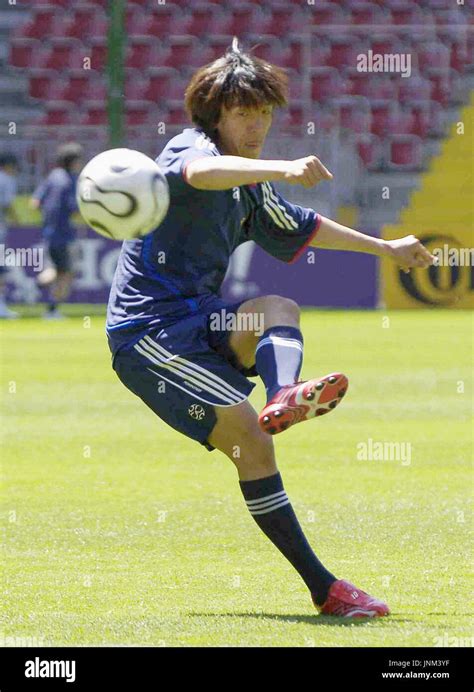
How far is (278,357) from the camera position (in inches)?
215

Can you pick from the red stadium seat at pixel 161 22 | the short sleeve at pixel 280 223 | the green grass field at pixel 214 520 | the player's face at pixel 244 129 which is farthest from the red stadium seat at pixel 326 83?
the player's face at pixel 244 129

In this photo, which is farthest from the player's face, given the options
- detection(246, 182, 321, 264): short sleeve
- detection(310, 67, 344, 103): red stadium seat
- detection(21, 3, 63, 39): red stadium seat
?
detection(21, 3, 63, 39): red stadium seat

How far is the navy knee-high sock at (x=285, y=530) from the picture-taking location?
569 cm

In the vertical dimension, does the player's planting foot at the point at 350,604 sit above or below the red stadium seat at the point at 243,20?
below

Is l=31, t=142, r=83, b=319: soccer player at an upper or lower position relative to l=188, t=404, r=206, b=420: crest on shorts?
lower

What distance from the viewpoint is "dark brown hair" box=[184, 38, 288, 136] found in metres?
5.62

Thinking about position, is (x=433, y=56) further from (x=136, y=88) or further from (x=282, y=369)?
(x=282, y=369)

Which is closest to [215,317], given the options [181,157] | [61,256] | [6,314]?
[181,157]

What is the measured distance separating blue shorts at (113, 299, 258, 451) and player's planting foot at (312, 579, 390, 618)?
74 cm

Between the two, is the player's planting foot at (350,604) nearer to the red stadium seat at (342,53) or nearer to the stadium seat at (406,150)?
the stadium seat at (406,150)

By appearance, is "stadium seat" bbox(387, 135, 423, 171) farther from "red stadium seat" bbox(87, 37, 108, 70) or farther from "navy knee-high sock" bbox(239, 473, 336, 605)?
"navy knee-high sock" bbox(239, 473, 336, 605)

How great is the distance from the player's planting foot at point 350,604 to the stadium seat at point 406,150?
2237 cm

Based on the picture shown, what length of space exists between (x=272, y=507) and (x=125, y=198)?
51.7 inches
